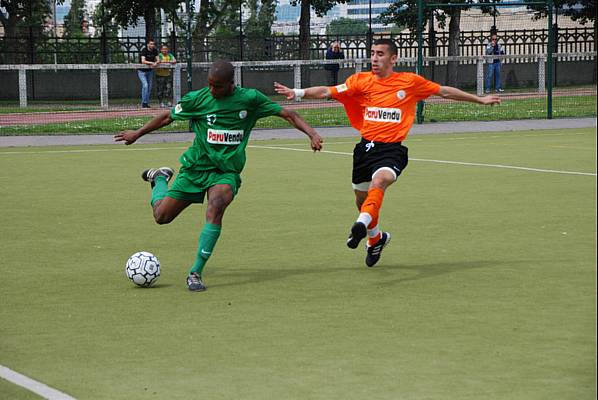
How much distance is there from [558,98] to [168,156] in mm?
16784

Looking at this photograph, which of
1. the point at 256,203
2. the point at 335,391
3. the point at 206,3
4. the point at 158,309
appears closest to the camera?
the point at 335,391

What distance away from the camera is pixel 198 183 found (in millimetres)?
9008

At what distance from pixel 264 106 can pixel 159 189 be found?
1.17m

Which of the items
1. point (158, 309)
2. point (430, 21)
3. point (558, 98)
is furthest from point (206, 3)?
point (158, 309)

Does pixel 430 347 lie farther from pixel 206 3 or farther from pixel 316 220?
pixel 206 3

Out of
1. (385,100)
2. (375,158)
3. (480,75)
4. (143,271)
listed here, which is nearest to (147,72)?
(480,75)

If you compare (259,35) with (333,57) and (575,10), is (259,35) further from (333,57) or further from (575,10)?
(575,10)

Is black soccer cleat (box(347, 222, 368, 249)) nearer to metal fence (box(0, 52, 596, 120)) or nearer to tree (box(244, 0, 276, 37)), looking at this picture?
metal fence (box(0, 52, 596, 120))

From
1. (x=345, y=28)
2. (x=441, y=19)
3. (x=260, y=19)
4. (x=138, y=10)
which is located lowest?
(x=345, y=28)

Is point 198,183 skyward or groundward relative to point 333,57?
groundward

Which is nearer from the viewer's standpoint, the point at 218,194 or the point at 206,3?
the point at 218,194

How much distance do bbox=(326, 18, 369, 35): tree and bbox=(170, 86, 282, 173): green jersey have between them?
31277 mm

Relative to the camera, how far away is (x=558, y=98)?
1325 inches

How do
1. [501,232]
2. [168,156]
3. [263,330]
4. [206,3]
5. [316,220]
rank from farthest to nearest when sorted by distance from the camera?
1. [206,3]
2. [168,156]
3. [316,220]
4. [501,232]
5. [263,330]
